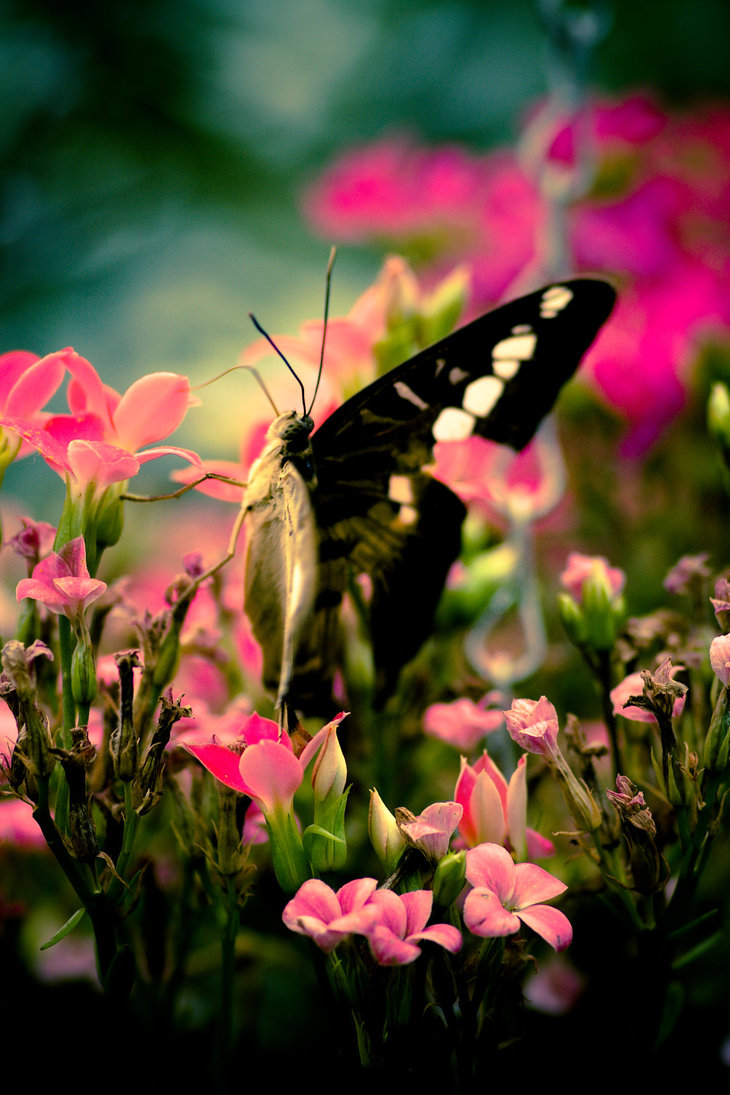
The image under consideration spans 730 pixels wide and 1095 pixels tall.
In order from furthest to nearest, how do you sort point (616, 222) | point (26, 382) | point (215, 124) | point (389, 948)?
1. point (215, 124)
2. point (616, 222)
3. point (26, 382)
4. point (389, 948)

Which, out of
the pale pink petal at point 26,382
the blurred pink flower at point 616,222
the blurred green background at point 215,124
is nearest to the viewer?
the pale pink petal at point 26,382

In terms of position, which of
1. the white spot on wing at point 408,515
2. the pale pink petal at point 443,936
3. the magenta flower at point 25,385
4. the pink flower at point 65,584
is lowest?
the pale pink petal at point 443,936

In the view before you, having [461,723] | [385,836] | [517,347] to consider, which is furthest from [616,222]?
[385,836]

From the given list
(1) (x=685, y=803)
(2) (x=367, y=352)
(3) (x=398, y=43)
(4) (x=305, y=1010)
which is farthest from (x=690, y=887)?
(3) (x=398, y=43)

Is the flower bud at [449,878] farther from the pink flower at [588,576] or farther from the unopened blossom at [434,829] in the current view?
the pink flower at [588,576]

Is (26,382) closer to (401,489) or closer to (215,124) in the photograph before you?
(401,489)

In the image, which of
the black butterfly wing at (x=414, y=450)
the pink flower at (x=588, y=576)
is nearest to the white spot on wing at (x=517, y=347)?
the black butterfly wing at (x=414, y=450)
